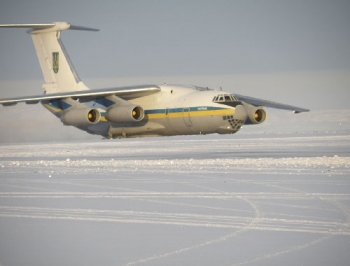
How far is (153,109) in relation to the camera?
32.6 metres

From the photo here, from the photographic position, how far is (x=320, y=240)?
7.77 m

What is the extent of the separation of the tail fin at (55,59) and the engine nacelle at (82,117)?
478 centimetres

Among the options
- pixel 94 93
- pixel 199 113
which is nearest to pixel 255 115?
pixel 199 113

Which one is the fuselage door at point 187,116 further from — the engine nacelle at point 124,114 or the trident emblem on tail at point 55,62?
the trident emblem on tail at point 55,62

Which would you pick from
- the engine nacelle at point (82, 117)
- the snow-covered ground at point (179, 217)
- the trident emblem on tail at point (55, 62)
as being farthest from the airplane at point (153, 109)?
the snow-covered ground at point (179, 217)

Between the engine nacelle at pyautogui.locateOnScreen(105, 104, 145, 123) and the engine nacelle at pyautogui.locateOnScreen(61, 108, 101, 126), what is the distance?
1.89 ft

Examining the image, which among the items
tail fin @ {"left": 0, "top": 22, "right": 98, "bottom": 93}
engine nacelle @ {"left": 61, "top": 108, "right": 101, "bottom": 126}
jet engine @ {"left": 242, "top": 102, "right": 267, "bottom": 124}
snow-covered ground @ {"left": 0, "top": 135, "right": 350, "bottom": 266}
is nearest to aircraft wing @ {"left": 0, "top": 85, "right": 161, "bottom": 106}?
engine nacelle @ {"left": 61, "top": 108, "right": 101, "bottom": 126}

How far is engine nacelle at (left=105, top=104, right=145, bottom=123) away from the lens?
103 feet

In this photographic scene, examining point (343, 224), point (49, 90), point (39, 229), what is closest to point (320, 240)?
point (343, 224)

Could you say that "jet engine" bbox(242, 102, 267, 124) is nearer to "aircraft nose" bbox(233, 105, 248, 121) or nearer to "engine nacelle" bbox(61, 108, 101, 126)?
"aircraft nose" bbox(233, 105, 248, 121)

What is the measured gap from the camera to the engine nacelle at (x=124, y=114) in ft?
103

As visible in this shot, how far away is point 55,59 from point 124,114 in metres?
8.01

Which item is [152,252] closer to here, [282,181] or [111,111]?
[282,181]

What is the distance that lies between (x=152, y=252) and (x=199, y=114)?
23.6 meters
